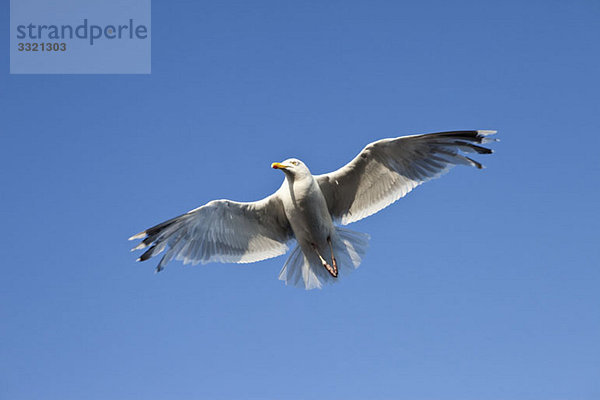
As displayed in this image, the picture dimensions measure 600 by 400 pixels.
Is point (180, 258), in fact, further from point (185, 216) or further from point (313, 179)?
point (313, 179)

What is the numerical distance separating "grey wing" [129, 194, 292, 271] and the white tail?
20 centimetres

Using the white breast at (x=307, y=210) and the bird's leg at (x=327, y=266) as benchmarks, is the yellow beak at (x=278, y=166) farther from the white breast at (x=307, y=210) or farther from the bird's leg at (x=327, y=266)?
the bird's leg at (x=327, y=266)

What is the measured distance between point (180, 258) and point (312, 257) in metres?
1.20

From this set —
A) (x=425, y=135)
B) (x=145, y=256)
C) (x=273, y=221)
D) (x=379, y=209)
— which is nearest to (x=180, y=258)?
(x=145, y=256)

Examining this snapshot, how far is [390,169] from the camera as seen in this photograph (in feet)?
19.5

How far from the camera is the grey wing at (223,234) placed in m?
5.96

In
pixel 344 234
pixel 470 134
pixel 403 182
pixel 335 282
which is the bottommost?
pixel 335 282

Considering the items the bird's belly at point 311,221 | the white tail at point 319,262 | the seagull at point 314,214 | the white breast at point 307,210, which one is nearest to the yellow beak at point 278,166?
the seagull at point 314,214

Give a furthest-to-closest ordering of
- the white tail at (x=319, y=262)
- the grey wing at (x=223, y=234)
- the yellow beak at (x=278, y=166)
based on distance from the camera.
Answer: the white tail at (x=319, y=262) → the grey wing at (x=223, y=234) → the yellow beak at (x=278, y=166)

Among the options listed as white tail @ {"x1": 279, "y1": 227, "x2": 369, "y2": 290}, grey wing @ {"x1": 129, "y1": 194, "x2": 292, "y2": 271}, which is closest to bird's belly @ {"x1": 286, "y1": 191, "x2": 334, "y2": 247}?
white tail @ {"x1": 279, "y1": 227, "x2": 369, "y2": 290}

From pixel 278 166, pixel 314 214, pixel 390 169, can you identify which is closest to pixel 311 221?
pixel 314 214

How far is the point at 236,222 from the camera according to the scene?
6137 millimetres

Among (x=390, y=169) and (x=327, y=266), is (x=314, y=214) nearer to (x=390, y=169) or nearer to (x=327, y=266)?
(x=327, y=266)

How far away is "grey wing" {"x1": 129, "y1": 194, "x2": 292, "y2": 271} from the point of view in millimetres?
5965
